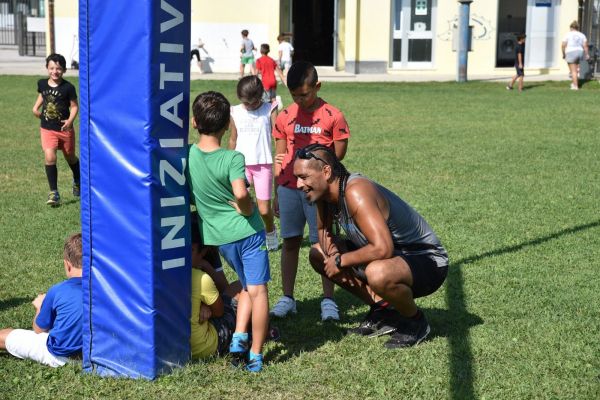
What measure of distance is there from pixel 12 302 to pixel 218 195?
2295 mm

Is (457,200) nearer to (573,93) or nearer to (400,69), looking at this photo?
(573,93)

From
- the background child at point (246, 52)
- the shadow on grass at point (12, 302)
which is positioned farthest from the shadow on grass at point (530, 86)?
the shadow on grass at point (12, 302)

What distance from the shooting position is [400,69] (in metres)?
35.1

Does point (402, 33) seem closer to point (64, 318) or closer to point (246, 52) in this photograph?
point (246, 52)

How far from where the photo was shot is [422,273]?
5680 mm

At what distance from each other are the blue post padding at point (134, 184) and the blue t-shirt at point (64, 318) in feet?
0.43

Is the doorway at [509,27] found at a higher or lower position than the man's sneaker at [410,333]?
higher

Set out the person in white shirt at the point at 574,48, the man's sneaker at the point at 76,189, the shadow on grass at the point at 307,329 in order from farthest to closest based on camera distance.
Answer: the person in white shirt at the point at 574,48 → the man's sneaker at the point at 76,189 → the shadow on grass at the point at 307,329

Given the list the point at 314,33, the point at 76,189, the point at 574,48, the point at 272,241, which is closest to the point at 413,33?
the point at 314,33

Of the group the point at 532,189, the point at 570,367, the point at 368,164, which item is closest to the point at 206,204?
the point at 570,367

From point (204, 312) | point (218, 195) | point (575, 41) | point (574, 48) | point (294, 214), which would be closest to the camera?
point (218, 195)

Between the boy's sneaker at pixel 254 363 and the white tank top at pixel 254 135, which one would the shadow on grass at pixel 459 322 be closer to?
the boy's sneaker at pixel 254 363

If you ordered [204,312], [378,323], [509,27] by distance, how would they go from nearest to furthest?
[204,312] → [378,323] → [509,27]

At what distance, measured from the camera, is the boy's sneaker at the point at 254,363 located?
5.21m
